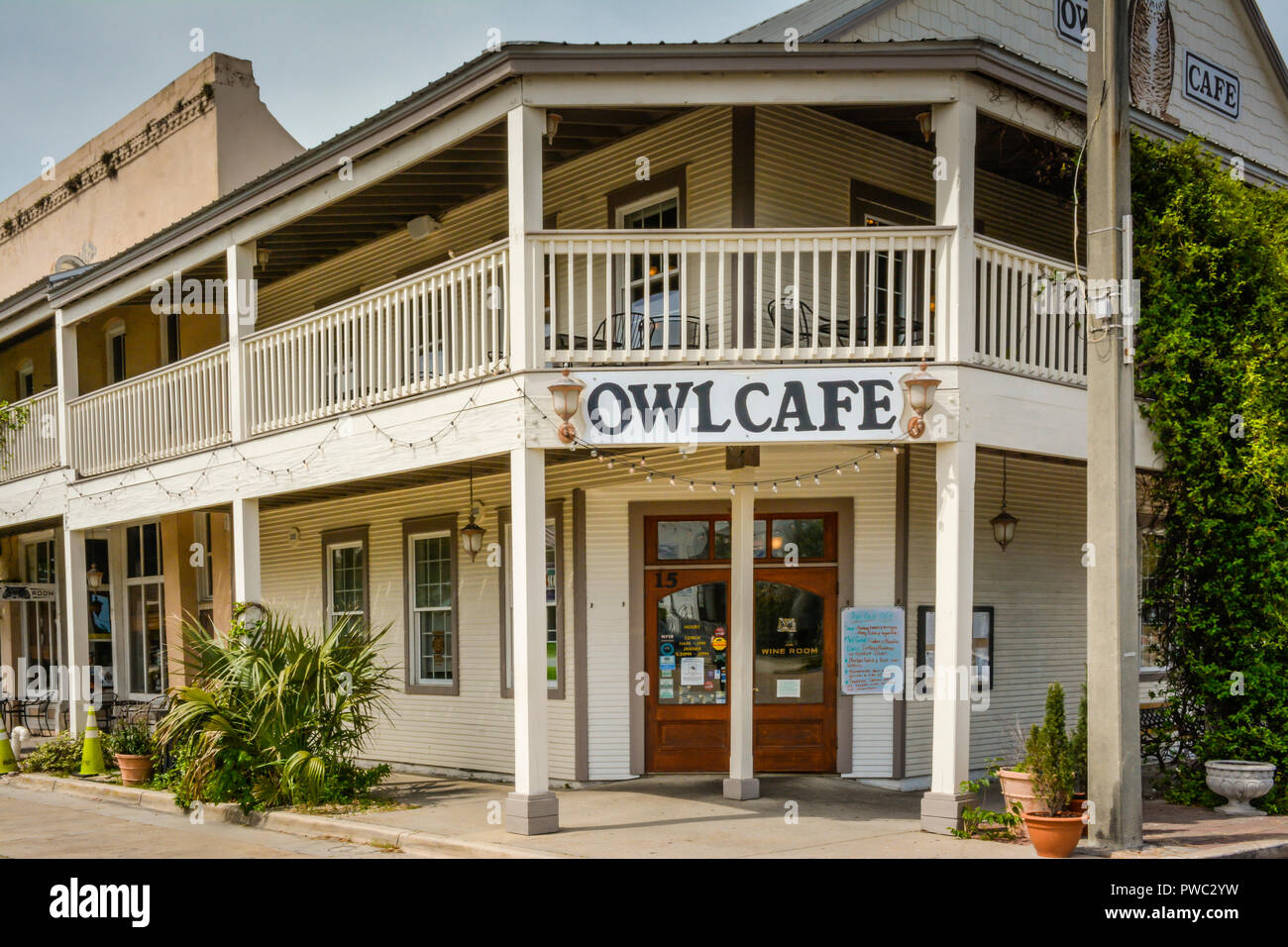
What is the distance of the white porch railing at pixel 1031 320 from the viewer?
9.95m

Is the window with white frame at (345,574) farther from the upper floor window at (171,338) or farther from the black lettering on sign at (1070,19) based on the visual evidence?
the black lettering on sign at (1070,19)

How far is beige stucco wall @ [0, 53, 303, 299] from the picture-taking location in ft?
64.5

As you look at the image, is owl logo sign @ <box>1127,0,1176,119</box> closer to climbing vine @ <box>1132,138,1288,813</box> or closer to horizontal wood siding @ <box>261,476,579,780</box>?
climbing vine @ <box>1132,138,1288,813</box>

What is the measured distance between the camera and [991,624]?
12945mm

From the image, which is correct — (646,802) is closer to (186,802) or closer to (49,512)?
(186,802)

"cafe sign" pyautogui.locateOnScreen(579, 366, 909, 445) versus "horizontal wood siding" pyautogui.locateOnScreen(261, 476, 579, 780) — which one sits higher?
"cafe sign" pyautogui.locateOnScreen(579, 366, 909, 445)

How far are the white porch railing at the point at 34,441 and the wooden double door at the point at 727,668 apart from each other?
9.80 meters

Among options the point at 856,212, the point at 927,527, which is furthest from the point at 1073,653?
the point at 856,212

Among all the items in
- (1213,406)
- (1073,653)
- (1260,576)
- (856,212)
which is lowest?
(1073,653)

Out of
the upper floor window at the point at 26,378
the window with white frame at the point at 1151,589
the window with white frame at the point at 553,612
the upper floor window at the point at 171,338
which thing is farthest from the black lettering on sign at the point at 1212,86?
the upper floor window at the point at 26,378

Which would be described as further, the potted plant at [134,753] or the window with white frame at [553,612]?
the potted plant at [134,753]

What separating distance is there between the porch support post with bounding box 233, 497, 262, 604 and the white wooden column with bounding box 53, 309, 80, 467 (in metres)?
4.82

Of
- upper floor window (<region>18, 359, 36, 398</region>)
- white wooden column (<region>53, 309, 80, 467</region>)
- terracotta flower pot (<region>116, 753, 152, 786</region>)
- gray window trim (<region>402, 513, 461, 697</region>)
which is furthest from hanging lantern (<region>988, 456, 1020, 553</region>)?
upper floor window (<region>18, 359, 36, 398</region>)

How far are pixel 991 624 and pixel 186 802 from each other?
8404 millimetres
